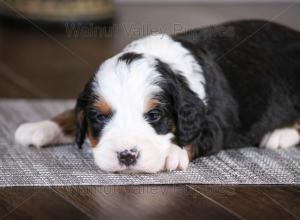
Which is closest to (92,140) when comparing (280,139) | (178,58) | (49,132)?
(49,132)

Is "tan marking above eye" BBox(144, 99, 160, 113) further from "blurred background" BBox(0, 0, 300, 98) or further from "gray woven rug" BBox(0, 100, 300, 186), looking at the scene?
"blurred background" BBox(0, 0, 300, 98)

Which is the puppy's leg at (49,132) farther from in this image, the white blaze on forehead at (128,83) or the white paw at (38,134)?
the white blaze on forehead at (128,83)

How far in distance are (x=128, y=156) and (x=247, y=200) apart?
550 mm

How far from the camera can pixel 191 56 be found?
3443 millimetres

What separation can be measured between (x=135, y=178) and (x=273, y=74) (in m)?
1.09

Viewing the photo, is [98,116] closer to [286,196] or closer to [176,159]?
[176,159]

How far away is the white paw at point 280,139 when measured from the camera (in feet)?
12.2

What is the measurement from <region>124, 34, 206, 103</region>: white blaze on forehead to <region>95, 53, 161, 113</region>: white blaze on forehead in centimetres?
22

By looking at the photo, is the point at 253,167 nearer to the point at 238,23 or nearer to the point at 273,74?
the point at 273,74

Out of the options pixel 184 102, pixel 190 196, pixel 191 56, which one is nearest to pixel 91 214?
pixel 190 196

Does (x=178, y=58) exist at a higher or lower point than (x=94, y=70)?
higher

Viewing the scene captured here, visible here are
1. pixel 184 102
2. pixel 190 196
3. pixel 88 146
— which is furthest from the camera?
pixel 88 146

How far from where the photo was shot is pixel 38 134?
3643 mm

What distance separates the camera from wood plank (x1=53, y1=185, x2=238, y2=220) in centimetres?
279
